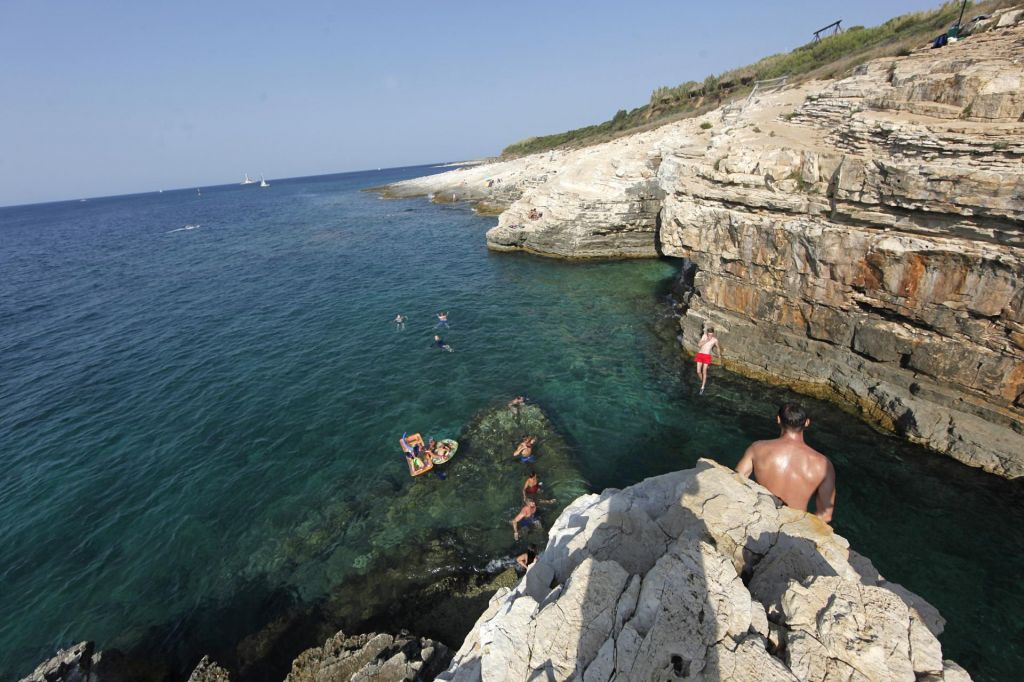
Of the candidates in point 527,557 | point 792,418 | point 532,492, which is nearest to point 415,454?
point 532,492

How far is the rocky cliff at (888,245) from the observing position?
11.3 m

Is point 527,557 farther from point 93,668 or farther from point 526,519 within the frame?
point 93,668

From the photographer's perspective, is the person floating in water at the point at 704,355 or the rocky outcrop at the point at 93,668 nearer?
the rocky outcrop at the point at 93,668

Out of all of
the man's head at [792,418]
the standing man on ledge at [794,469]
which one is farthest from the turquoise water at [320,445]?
the man's head at [792,418]

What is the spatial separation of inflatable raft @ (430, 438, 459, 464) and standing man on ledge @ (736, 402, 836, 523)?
367 inches

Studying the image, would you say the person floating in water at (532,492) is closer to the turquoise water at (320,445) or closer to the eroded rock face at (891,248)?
the turquoise water at (320,445)

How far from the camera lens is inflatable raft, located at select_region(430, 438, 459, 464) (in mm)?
13977

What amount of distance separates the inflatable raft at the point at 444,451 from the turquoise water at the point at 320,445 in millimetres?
1147

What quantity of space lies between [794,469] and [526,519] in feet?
23.5

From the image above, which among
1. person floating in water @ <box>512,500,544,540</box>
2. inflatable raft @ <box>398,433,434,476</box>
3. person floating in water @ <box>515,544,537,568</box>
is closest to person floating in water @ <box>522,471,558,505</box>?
person floating in water @ <box>512,500,544,540</box>

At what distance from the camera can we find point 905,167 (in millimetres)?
12031

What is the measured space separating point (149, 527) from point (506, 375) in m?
13.3

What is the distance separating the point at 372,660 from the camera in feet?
28.4

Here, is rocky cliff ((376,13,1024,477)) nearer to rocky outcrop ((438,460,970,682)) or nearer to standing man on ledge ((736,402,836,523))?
standing man on ledge ((736,402,836,523))
